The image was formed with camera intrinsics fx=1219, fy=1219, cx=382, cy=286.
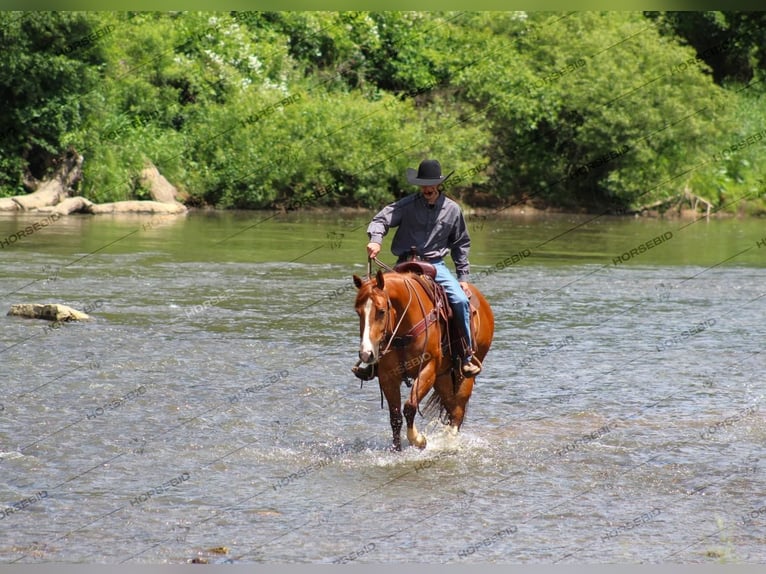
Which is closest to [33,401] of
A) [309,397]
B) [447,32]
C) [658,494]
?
[309,397]

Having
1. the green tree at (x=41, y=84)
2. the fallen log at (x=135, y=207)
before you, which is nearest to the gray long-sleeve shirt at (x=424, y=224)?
the fallen log at (x=135, y=207)

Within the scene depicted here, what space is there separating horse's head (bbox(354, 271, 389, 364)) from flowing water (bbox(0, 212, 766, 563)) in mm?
1095

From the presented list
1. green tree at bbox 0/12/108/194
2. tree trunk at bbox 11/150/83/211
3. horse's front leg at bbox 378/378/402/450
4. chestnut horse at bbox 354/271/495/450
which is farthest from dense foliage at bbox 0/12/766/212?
horse's front leg at bbox 378/378/402/450

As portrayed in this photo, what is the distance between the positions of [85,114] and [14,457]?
114 ft

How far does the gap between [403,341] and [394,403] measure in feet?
2.15

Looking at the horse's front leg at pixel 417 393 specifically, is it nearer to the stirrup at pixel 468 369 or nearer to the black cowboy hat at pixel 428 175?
the stirrup at pixel 468 369

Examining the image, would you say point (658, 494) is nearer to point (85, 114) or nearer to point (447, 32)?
point (85, 114)

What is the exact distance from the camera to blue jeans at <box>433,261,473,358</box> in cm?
Answer: 1068

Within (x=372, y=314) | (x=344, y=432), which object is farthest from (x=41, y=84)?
(x=372, y=314)

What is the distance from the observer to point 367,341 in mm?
9336

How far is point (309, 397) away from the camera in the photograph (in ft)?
42.8

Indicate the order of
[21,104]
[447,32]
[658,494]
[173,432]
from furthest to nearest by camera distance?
[447,32], [21,104], [173,432], [658,494]

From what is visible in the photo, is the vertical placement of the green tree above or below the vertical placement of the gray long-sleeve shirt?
above

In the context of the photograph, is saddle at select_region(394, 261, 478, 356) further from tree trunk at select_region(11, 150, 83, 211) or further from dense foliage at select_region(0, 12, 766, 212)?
tree trunk at select_region(11, 150, 83, 211)
